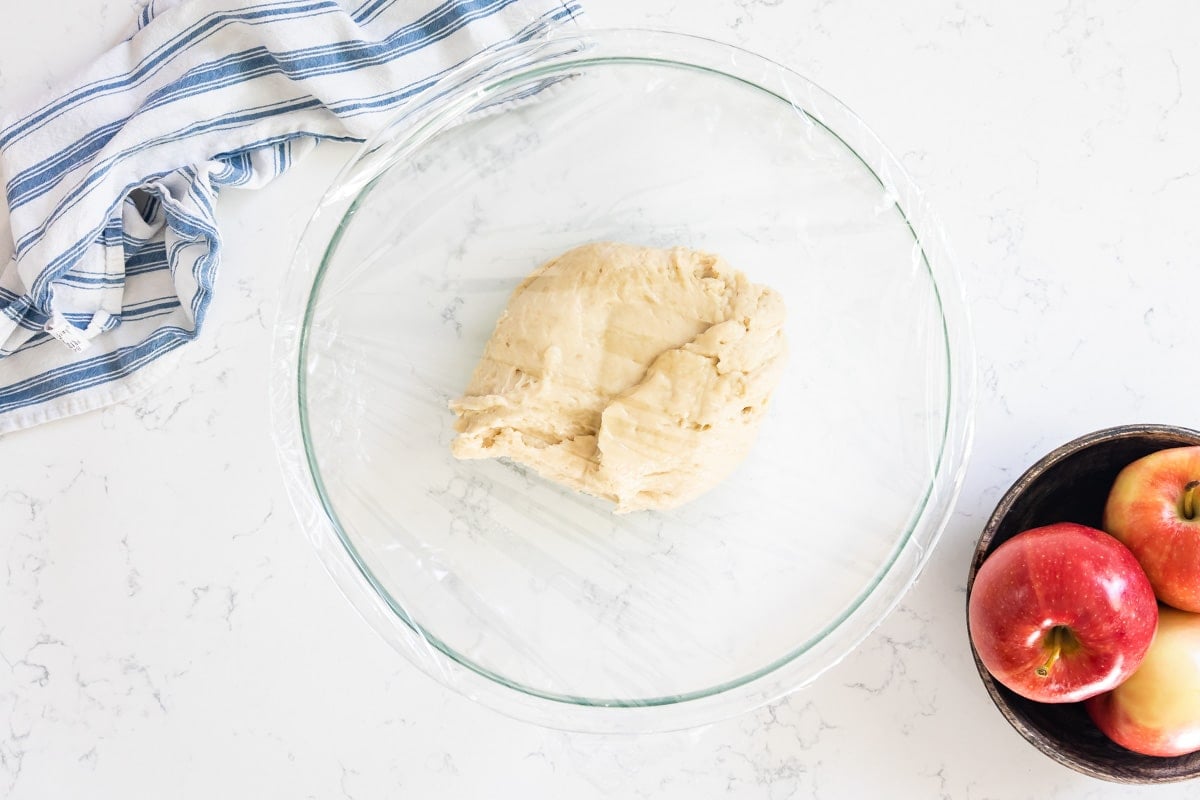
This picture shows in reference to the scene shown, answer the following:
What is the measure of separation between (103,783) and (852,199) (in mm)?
1347

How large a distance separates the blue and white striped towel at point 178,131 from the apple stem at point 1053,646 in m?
1.03

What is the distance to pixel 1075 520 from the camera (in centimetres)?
123

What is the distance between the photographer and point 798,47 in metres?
1.29

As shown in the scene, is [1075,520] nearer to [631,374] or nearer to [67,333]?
[631,374]

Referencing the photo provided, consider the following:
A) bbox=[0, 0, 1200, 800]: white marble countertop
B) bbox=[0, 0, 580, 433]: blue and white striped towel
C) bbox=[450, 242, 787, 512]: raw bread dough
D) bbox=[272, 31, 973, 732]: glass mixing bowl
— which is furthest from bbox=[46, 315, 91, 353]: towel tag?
bbox=[450, 242, 787, 512]: raw bread dough

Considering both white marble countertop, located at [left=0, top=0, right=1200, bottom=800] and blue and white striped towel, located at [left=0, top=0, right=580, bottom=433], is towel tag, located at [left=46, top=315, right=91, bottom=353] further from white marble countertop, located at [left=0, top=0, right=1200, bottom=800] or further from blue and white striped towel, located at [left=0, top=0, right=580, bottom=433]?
white marble countertop, located at [left=0, top=0, right=1200, bottom=800]

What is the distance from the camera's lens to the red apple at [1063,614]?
1.05m

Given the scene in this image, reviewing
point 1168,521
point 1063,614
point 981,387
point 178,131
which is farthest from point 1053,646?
point 178,131

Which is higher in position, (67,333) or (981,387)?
(67,333)

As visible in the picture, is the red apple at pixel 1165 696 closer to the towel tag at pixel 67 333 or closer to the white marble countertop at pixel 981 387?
the white marble countertop at pixel 981 387

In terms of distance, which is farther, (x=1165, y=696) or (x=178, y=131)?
(x=178, y=131)

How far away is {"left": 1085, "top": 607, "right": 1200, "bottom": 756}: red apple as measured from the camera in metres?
1.09

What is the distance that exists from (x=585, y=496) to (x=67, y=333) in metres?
0.76

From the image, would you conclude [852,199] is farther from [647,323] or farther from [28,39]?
[28,39]
